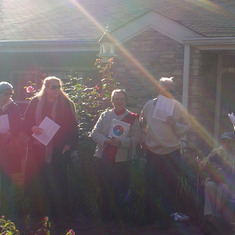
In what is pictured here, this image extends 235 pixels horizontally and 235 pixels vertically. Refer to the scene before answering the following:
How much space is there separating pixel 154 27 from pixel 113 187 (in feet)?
13.7

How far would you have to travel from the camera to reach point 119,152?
580 cm

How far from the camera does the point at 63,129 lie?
5.86 m

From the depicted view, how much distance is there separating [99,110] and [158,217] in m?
2.12

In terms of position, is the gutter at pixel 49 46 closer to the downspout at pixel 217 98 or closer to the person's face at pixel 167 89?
the downspout at pixel 217 98

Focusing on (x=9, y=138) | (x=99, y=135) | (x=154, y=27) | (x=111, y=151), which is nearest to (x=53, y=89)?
(x=99, y=135)

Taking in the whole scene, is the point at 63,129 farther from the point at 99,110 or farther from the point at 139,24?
the point at 139,24

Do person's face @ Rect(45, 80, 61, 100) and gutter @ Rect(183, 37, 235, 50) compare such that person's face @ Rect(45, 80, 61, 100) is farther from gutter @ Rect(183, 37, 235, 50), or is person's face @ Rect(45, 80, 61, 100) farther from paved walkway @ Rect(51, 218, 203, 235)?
gutter @ Rect(183, 37, 235, 50)

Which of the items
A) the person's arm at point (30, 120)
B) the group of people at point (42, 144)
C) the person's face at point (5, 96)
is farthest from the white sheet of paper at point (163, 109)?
the person's face at point (5, 96)

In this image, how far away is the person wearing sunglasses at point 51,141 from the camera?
A: 5.84m

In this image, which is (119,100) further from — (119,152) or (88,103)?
(88,103)

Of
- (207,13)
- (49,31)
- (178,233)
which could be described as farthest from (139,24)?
(178,233)

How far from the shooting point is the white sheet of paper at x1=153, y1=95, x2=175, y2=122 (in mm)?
5516

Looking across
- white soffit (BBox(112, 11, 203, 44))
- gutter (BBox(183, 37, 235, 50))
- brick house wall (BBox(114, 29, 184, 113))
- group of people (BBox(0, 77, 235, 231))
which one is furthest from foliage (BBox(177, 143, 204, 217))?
white soffit (BBox(112, 11, 203, 44))

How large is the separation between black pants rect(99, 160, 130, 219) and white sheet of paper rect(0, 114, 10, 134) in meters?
1.35
